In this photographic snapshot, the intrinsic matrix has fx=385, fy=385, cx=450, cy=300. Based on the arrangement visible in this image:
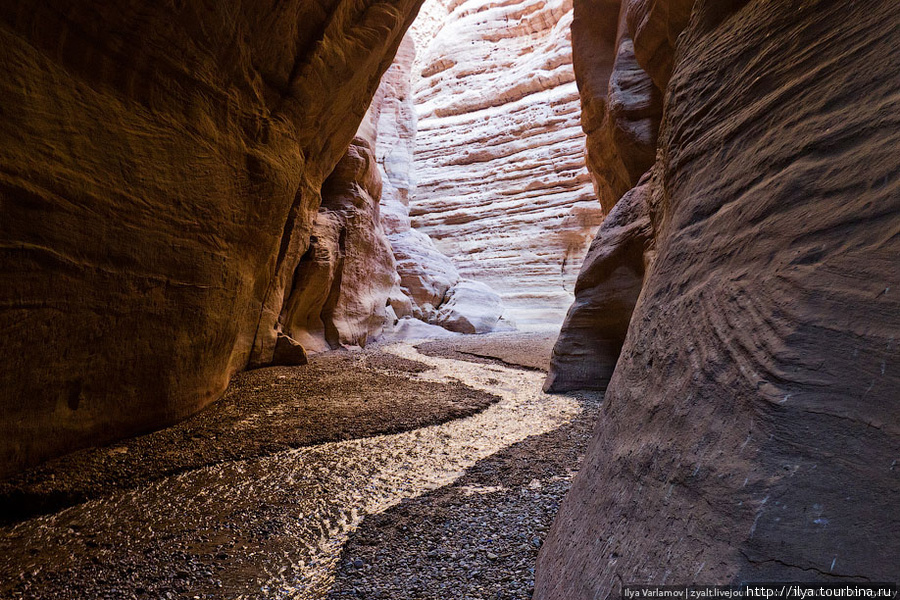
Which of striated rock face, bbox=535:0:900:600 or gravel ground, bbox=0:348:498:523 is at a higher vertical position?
striated rock face, bbox=535:0:900:600

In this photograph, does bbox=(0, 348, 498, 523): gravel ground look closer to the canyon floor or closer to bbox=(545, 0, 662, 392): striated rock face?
the canyon floor

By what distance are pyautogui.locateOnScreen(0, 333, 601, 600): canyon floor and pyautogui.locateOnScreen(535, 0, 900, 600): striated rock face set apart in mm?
470

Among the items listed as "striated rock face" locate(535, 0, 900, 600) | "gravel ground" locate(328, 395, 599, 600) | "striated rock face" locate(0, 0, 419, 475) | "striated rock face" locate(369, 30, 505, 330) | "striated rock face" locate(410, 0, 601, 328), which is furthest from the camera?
"striated rock face" locate(410, 0, 601, 328)

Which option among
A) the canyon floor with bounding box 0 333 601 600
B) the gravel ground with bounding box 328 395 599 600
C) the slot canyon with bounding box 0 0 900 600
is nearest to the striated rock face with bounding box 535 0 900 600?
the slot canyon with bounding box 0 0 900 600

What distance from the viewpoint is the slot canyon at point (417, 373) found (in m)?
0.78

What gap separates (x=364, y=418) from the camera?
3207mm

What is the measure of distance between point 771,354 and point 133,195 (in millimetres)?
3194

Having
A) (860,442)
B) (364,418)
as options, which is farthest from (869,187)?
(364,418)

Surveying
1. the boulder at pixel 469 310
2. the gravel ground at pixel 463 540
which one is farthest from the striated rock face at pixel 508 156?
the gravel ground at pixel 463 540

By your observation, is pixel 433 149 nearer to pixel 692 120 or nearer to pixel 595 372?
pixel 595 372

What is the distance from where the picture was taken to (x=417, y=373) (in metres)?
5.42

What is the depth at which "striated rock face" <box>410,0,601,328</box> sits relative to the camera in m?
19.9

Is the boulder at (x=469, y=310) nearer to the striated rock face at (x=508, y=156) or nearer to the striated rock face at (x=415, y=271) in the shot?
the striated rock face at (x=415, y=271)

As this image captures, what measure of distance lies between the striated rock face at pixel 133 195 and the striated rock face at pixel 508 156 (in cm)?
1511
